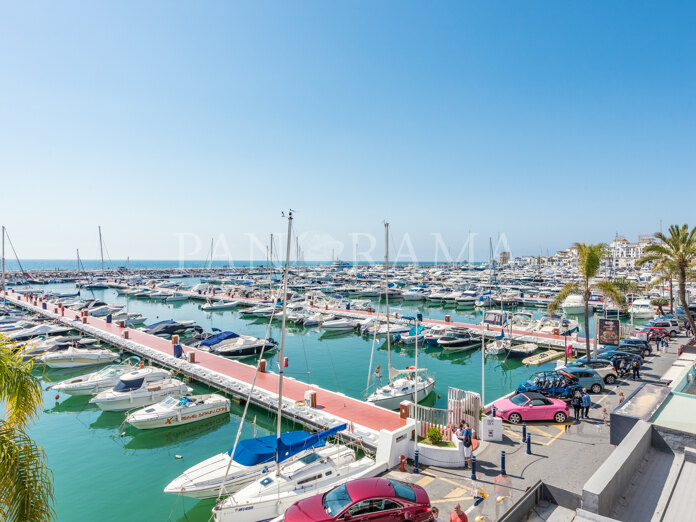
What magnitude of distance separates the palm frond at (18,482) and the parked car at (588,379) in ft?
78.2

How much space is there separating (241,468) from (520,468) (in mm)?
10212

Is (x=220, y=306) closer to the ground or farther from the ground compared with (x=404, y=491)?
closer to the ground

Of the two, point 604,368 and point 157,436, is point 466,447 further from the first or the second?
point 157,436

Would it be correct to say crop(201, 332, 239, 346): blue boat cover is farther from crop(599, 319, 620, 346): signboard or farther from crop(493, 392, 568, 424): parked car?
crop(599, 319, 620, 346): signboard

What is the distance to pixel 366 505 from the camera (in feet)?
31.2

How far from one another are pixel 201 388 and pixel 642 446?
1051 inches

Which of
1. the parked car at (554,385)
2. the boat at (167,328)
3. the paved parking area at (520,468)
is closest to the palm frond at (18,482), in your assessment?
the paved parking area at (520,468)

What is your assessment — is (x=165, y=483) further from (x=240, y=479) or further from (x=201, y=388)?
(x=201, y=388)

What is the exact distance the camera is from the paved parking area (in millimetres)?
11922

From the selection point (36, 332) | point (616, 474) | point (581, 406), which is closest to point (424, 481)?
point (616, 474)

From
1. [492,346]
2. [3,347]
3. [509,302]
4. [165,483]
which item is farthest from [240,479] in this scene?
[509,302]

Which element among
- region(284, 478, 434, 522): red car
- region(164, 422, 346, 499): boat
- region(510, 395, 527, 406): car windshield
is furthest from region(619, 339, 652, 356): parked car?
region(284, 478, 434, 522): red car

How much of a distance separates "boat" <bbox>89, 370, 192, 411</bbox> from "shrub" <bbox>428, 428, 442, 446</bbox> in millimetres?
18116

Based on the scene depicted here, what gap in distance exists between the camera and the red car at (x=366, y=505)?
371 inches
